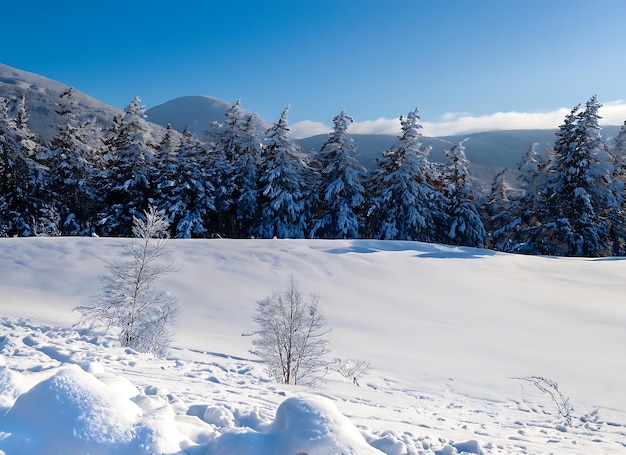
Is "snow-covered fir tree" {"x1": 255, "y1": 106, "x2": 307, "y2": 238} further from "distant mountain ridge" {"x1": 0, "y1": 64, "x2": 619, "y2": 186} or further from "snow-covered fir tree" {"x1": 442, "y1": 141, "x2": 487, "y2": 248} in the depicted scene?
"distant mountain ridge" {"x1": 0, "y1": 64, "x2": 619, "y2": 186}

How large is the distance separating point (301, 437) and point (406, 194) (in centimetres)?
2601

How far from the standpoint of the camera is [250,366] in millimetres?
Result: 8531

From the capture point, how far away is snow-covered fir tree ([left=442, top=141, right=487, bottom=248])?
29922mm

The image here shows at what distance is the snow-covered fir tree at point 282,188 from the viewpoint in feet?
94.7

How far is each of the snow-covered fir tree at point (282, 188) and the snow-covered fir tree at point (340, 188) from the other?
152 centimetres

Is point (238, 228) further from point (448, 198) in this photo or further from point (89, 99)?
point (89, 99)

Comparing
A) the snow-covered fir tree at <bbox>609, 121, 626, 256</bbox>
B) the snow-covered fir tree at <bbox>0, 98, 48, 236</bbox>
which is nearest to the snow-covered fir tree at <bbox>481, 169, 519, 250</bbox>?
the snow-covered fir tree at <bbox>609, 121, 626, 256</bbox>

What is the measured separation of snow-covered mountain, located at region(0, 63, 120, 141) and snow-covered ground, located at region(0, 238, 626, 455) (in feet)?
293

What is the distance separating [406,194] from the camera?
28.1 m

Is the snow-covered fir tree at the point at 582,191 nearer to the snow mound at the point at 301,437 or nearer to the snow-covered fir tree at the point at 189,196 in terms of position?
the snow-covered fir tree at the point at 189,196

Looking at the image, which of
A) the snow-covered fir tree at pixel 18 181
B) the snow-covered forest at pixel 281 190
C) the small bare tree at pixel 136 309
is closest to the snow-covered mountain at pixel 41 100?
the snow-covered fir tree at pixel 18 181

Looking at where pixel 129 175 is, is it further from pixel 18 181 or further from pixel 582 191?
pixel 582 191

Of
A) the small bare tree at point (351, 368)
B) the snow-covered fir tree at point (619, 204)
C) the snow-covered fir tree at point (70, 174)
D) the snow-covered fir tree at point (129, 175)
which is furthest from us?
the snow-covered fir tree at point (70, 174)

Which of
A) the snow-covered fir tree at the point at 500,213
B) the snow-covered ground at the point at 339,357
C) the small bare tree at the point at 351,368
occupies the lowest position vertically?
the small bare tree at the point at 351,368
